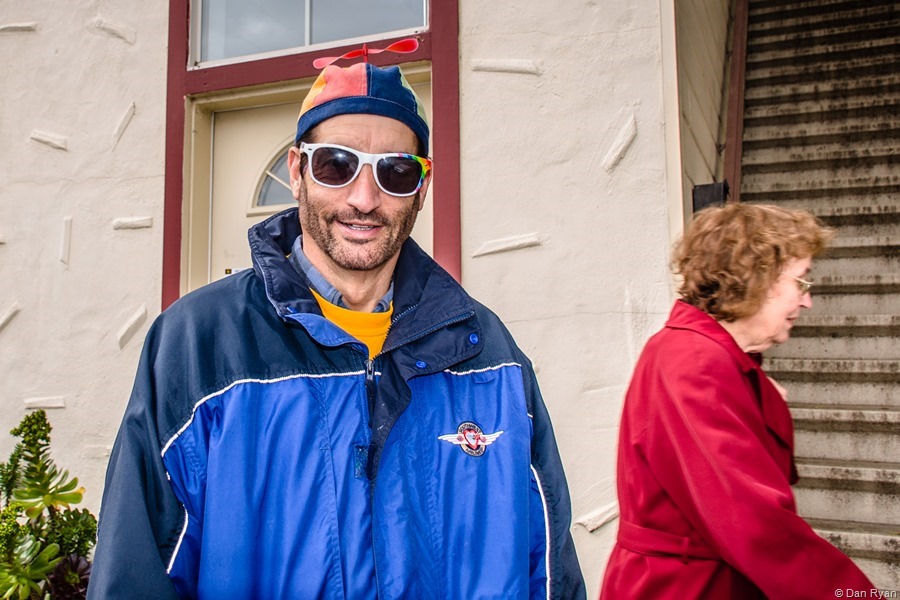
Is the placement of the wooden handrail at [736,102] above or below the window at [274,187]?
above

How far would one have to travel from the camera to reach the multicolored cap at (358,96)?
5.09ft

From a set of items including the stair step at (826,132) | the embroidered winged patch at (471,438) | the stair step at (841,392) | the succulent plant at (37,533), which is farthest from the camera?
the stair step at (826,132)

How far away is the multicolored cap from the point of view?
1551 millimetres

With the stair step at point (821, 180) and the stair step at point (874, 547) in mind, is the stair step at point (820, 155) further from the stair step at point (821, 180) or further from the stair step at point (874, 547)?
the stair step at point (874, 547)

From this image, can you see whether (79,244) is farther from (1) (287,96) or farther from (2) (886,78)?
(2) (886,78)

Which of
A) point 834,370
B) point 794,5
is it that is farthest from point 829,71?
point 834,370

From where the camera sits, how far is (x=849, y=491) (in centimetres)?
329

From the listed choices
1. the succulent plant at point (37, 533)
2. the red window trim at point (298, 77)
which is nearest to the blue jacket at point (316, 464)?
the succulent plant at point (37, 533)

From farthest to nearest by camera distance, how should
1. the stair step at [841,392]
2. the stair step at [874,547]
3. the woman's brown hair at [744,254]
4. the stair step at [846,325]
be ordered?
the stair step at [846,325]
the stair step at [841,392]
the stair step at [874,547]
the woman's brown hair at [744,254]

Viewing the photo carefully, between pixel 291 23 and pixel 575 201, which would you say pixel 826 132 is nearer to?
pixel 575 201

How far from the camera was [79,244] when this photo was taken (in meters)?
3.66

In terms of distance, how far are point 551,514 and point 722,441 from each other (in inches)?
15.7

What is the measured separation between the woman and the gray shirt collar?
711 millimetres

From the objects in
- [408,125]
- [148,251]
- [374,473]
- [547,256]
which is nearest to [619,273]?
[547,256]
